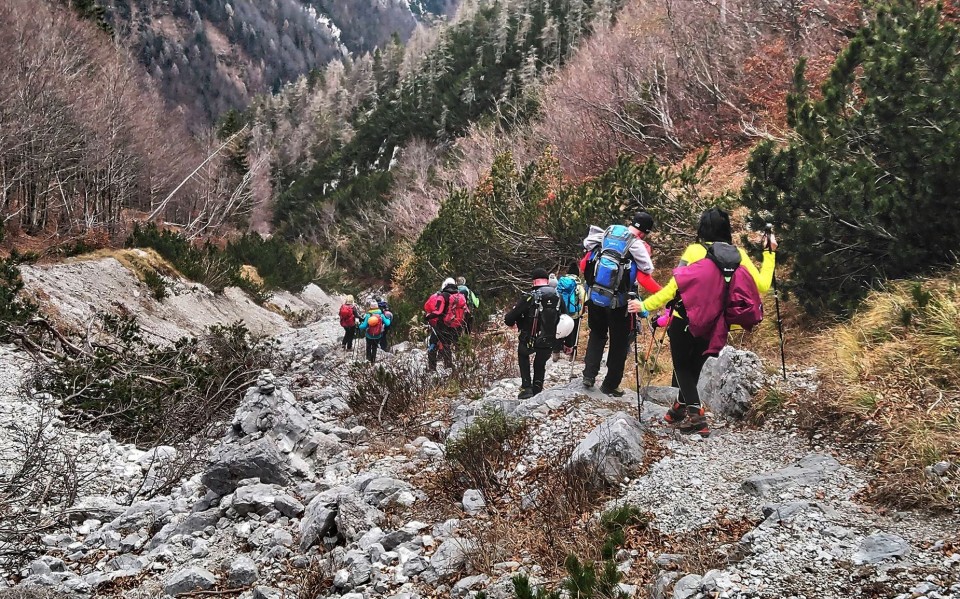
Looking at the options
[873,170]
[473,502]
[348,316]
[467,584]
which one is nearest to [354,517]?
[473,502]

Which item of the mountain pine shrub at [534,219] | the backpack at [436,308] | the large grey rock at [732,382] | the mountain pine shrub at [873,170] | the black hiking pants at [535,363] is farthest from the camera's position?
the mountain pine shrub at [534,219]

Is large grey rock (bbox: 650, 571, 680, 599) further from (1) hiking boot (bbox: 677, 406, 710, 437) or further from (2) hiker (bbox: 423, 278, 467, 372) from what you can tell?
(2) hiker (bbox: 423, 278, 467, 372)

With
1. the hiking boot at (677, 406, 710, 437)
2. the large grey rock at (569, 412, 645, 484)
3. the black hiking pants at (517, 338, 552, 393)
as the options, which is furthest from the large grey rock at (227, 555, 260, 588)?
the black hiking pants at (517, 338, 552, 393)

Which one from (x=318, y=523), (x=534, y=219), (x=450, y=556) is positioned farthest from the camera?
(x=534, y=219)

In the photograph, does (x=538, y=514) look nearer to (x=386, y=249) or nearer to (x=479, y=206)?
(x=479, y=206)

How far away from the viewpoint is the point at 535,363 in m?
7.10

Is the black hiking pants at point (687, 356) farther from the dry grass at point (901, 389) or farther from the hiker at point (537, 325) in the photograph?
the hiker at point (537, 325)

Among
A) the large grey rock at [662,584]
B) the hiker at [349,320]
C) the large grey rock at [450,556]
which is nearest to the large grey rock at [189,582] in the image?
the large grey rock at [450,556]

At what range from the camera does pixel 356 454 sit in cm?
620

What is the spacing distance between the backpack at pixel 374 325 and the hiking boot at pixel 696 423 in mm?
7248

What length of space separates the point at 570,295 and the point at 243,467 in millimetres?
4119

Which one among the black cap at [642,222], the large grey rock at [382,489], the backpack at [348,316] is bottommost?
the backpack at [348,316]

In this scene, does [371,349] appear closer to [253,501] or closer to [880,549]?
[253,501]

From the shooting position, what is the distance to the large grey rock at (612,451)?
176 inches
